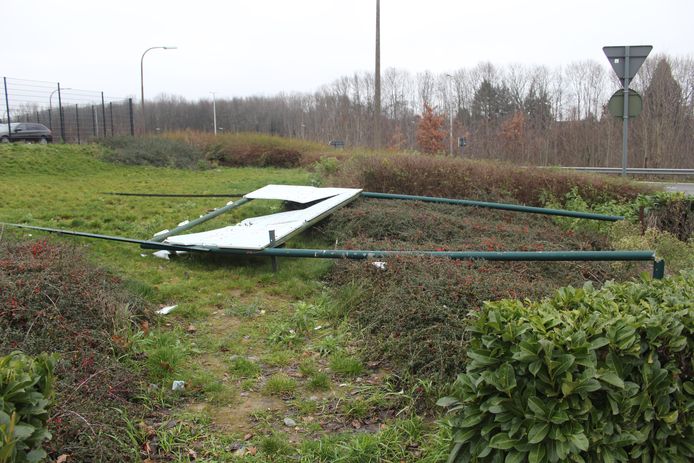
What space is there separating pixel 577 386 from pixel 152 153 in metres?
22.4

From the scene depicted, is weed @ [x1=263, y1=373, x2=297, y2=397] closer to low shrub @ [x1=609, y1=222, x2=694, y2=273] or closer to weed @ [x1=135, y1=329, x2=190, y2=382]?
weed @ [x1=135, y1=329, x2=190, y2=382]

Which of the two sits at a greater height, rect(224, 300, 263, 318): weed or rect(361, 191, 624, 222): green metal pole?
rect(361, 191, 624, 222): green metal pole

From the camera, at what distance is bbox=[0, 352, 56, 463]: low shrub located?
214cm

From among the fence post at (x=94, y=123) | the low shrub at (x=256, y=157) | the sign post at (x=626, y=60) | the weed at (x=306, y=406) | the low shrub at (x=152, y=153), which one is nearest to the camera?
the weed at (x=306, y=406)

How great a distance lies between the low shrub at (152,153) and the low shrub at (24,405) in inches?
824

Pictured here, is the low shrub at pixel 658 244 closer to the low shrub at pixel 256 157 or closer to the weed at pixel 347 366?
the weed at pixel 347 366

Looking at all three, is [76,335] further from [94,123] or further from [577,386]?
[94,123]

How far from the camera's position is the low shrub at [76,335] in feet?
10.6

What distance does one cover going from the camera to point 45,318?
4.24 meters

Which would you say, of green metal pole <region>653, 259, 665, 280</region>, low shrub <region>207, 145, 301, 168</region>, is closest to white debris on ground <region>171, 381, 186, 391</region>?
green metal pole <region>653, 259, 665, 280</region>

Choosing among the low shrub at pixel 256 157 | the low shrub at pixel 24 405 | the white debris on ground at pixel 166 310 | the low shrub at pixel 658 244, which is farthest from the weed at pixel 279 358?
the low shrub at pixel 256 157

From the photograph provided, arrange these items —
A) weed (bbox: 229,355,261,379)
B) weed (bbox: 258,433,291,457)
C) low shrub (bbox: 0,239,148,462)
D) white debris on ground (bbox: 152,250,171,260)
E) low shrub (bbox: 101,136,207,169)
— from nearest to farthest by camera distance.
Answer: low shrub (bbox: 0,239,148,462)
weed (bbox: 258,433,291,457)
weed (bbox: 229,355,261,379)
white debris on ground (bbox: 152,250,171,260)
low shrub (bbox: 101,136,207,169)

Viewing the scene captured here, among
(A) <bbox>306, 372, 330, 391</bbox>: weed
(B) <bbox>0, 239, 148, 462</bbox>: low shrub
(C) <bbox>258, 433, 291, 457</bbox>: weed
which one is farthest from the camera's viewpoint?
(A) <bbox>306, 372, 330, 391</bbox>: weed

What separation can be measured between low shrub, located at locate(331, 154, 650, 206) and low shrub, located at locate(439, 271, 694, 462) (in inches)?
353
